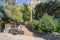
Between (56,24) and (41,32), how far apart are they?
2734 millimetres

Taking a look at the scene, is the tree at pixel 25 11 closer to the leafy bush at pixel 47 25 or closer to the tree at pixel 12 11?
the tree at pixel 12 11

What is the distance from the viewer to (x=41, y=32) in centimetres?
2864

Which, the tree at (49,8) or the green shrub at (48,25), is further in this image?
the tree at (49,8)

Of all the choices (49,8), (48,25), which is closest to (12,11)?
(49,8)

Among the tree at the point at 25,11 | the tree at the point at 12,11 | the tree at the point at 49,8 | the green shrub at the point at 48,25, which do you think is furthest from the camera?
the tree at the point at 25,11

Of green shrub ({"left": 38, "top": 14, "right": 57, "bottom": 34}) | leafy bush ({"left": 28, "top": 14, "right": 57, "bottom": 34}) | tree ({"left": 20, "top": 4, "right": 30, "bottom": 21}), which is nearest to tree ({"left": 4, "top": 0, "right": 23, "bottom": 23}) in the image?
tree ({"left": 20, "top": 4, "right": 30, "bottom": 21})

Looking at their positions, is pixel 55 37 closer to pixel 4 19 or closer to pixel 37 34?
pixel 37 34

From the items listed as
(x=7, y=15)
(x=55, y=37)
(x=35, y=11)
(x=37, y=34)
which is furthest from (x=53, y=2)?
(x=55, y=37)

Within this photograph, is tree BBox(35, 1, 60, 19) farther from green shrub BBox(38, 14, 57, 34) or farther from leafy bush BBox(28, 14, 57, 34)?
green shrub BBox(38, 14, 57, 34)

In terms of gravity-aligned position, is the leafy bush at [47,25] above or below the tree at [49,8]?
below

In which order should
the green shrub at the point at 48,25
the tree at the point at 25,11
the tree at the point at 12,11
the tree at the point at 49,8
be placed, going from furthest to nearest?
the tree at the point at 25,11, the tree at the point at 12,11, the tree at the point at 49,8, the green shrub at the point at 48,25

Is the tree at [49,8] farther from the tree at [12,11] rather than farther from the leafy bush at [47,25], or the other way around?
the leafy bush at [47,25]

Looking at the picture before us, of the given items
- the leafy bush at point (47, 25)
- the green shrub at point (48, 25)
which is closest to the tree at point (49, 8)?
the leafy bush at point (47, 25)

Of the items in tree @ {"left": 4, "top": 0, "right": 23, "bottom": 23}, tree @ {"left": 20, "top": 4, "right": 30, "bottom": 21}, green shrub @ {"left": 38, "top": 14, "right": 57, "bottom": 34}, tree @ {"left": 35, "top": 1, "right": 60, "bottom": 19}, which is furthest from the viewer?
tree @ {"left": 20, "top": 4, "right": 30, "bottom": 21}
